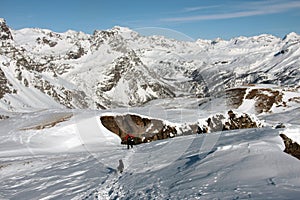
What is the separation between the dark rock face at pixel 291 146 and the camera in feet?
72.4

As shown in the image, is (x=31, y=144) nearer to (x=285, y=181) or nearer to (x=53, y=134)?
(x=53, y=134)

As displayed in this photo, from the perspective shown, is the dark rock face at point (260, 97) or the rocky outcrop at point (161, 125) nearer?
the rocky outcrop at point (161, 125)

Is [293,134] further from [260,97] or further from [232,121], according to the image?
[260,97]

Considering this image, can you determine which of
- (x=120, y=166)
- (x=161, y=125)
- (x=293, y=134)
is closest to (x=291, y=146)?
(x=293, y=134)

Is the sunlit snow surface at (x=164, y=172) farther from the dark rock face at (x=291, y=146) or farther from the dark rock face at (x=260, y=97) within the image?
the dark rock face at (x=260, y=97)

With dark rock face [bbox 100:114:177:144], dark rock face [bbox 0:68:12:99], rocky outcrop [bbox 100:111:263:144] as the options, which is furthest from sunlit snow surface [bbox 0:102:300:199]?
dark rock face [bbox 0:68:12:99]

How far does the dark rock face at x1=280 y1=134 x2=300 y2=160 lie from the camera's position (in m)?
22.1

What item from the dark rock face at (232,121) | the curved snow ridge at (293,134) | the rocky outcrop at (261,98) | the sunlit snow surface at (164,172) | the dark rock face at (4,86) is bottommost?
the sunlit snow surface at (164,172)

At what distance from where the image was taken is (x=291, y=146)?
73.8 feet

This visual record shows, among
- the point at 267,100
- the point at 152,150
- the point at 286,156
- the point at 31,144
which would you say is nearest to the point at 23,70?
the point at 267,100

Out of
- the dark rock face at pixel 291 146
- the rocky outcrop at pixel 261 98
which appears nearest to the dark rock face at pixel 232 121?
the rocky outcrop at pixel 261 98

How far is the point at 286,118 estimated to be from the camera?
56125mm

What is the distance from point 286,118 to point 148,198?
152ft

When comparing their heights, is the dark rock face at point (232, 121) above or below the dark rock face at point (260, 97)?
below
